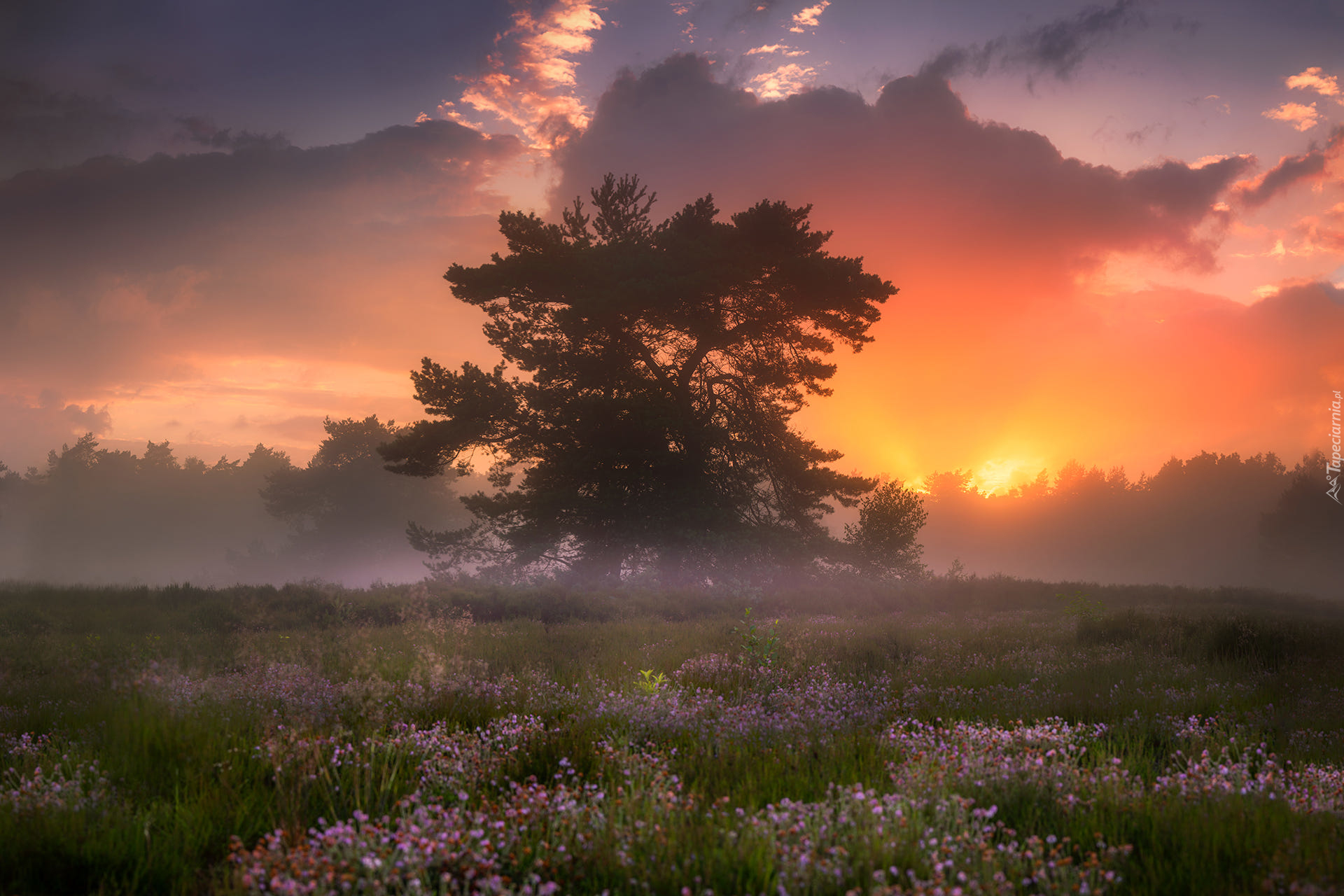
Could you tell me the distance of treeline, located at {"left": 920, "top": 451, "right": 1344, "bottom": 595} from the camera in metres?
56.7

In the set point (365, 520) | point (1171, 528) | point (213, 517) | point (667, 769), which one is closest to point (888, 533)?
point (667, 769)

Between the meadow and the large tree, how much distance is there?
44.1 feet

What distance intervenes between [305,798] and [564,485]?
19.4 m

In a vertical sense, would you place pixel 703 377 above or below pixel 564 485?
above

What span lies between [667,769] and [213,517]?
91575 mm

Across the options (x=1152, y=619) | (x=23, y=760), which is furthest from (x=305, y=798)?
(x=1152, y=619)

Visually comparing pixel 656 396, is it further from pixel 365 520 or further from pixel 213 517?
pixel 213 517

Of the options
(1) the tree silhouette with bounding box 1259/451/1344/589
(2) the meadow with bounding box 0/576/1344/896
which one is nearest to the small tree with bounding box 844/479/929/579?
(2) the meadow with bounding box 0/576/1344/896

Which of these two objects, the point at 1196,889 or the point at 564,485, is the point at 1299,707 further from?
the point at 564,485

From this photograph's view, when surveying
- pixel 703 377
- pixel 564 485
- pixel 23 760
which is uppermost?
pixel 703 377

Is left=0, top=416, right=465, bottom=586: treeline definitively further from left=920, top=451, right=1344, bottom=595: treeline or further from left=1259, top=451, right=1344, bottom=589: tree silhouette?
left=1259, top=451, right=1344, bottom=589: tree silhouette

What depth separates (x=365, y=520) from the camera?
180 feet

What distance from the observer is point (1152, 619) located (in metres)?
11.4

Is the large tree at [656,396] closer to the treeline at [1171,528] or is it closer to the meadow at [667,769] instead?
the meadow at [667,769]
